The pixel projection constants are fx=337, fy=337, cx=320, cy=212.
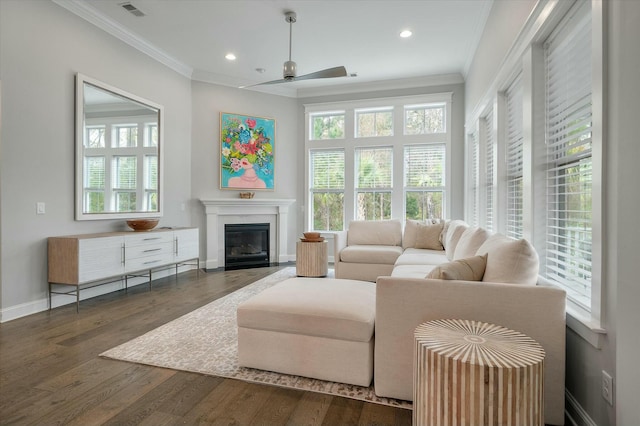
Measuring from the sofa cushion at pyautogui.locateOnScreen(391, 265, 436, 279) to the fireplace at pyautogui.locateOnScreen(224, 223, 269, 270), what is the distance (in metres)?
3.22

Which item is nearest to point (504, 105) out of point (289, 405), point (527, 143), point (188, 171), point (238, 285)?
point (527, 143)

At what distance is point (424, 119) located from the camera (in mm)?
5941

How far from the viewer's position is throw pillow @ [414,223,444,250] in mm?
4742

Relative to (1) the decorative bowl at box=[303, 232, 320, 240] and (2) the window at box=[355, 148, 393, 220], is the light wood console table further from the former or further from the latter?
(2) the window at box=[355, 148, 393, 220]

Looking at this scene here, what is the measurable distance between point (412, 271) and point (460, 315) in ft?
4.92

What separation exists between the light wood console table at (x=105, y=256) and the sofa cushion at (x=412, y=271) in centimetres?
301

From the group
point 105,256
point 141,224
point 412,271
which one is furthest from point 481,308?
point 141,224

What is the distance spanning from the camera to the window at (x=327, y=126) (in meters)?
6.36

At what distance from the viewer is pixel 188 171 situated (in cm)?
559

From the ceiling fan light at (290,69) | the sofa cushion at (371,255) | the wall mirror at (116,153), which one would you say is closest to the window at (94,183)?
the wall mirror at (116,153)

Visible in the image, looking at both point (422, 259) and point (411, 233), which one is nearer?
point (422, 259)

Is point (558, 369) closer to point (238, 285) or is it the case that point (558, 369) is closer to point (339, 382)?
point (339, 382)

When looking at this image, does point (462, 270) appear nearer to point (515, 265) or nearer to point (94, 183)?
point (515, 265)

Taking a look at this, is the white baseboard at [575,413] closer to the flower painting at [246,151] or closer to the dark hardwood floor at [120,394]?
the dark hardwood floor at [120,394]
